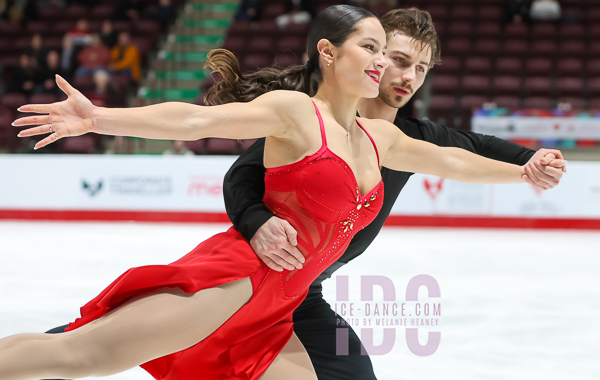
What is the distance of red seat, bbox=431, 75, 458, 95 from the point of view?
8359mm

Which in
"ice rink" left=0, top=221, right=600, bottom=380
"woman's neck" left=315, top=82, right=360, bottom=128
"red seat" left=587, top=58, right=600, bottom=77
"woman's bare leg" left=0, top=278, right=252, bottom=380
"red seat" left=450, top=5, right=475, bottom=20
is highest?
"red seat" left=450, top=5, right=475, bottom=20

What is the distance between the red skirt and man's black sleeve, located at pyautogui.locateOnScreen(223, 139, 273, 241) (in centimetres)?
6

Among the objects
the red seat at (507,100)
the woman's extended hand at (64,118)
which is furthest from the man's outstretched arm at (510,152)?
the red seat at (507,100)

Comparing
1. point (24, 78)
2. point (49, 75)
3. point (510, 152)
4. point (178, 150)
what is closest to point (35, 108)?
point (510, 152)

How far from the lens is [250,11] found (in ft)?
33.8

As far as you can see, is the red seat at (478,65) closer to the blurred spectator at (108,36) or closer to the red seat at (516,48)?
the red seat at (516,48)

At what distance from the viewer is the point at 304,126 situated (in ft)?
5.40

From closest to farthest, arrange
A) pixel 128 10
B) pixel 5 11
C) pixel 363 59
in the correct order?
pixel 363 59, pixel 128 10, pixel 5 11

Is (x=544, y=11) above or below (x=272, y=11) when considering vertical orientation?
below

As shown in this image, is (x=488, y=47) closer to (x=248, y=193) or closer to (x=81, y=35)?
(x=81, y=35)

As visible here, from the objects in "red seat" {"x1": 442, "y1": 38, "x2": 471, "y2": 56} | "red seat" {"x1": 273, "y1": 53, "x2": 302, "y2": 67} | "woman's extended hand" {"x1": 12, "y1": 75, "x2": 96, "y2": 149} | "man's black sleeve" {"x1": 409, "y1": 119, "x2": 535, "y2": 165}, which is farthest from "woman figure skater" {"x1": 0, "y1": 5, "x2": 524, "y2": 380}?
"red seat" {"x1": 442, "y1": 38, "x2": 471, "y2": 56}

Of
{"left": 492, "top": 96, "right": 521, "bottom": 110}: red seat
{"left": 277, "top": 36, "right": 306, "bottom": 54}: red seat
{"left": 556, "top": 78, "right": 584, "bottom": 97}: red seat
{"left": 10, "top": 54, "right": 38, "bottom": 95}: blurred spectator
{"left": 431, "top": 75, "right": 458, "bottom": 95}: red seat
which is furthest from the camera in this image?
{"left": 277, "top": 36, "right": 306, "bottom": 54}: red seat

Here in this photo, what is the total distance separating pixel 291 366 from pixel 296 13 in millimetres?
8826

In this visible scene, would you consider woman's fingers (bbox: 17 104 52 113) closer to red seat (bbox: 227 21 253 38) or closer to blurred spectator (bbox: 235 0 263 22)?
red seat (bbox: 227 21 253 38)
